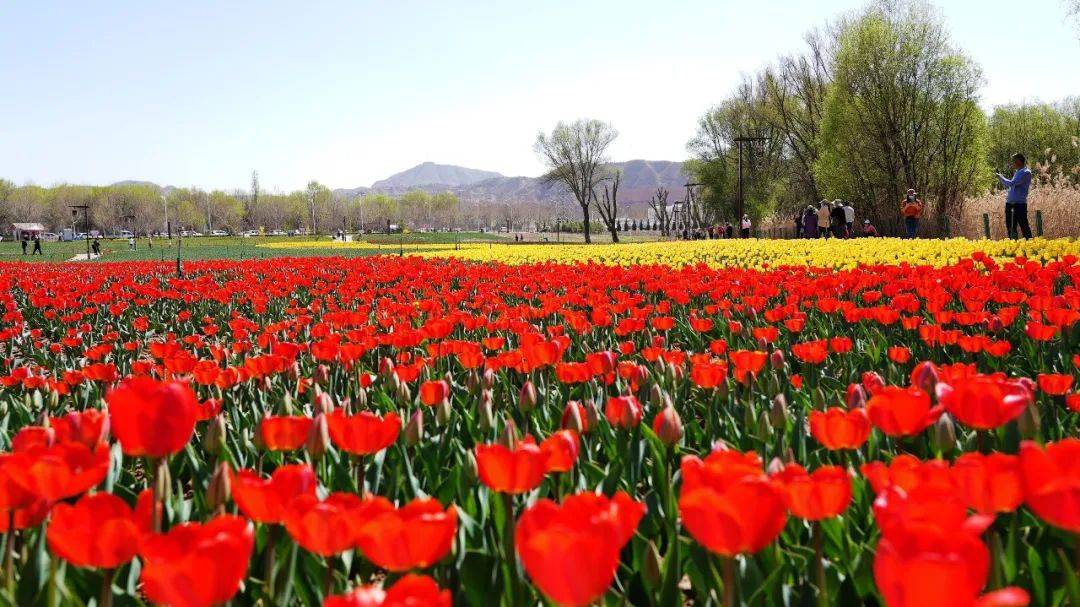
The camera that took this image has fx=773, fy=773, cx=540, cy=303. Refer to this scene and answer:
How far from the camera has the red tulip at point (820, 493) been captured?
48.9 inches

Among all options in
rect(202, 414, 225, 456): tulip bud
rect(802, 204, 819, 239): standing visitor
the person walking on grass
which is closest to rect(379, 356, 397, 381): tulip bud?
rect(202, 414, 225, 456): tulip bud

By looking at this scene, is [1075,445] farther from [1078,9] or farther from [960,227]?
[1078,9]

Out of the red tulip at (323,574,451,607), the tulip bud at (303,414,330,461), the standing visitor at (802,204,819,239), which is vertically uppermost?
the standing visitor at (802,204,819,239)

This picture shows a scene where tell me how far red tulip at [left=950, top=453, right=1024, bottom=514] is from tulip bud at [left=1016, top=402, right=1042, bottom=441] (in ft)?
A: 2.76

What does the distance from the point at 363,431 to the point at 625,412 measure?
835 mm

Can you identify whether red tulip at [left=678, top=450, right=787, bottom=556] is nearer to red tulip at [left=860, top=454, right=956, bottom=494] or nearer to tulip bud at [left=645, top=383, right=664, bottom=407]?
red tulip at [left=860, top=454, right=956, bottom=494]

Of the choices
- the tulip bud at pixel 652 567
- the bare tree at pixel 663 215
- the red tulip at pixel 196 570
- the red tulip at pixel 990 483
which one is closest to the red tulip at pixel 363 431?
the tulip bud at pixel 652 567

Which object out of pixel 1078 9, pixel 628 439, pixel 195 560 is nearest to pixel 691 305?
pixel 628 439

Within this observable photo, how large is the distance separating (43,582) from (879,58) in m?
30.1

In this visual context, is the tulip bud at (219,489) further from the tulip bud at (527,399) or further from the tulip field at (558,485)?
the tulip bud at (527,399)

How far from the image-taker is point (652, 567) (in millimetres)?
1458

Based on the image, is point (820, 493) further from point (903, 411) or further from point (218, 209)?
point (218, 209)

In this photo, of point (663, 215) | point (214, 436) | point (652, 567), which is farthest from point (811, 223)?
point (663, 215)

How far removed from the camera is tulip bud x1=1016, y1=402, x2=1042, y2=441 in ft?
6.35
